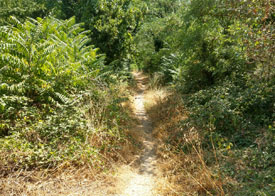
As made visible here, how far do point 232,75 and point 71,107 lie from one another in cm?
478

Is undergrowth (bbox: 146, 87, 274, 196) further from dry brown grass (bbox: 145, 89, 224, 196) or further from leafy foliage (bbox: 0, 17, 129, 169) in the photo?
leafy foliage (bbox: 0, 17, 129, 169)

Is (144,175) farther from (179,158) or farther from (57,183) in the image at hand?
(57,183)

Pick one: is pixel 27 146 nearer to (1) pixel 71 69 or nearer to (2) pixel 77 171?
(2) pixel 77 171

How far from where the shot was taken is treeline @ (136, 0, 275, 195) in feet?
11.5

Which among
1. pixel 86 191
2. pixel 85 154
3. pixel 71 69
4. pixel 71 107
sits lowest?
pixel 86 191

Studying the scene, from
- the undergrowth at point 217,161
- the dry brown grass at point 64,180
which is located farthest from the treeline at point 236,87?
the dry brown grass at point 64,180

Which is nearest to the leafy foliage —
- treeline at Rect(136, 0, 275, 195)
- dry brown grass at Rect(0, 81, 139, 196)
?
dry brown grass at Rect(0, 81, 139, 196)

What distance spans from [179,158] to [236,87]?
261 centimetres

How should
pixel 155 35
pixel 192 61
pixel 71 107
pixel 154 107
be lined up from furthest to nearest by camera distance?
1. pixel 155 35
2. pixel 154 107
3. pixel 192 61
4. pixel 71 107

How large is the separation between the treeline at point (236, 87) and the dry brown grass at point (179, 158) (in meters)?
0.16

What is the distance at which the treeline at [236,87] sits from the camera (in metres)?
3.49

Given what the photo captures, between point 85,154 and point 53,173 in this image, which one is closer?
point 53,173

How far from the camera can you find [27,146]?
150 inches

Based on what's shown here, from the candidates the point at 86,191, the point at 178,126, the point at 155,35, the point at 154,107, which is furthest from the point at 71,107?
the point at 155,35
